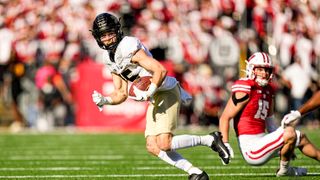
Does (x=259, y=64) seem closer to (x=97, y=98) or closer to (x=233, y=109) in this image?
(x=233, y=109)

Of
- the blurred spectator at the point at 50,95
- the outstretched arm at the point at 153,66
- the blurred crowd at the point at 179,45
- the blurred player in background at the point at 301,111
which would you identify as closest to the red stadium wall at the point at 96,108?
the blurred spectator at the point at 50,95

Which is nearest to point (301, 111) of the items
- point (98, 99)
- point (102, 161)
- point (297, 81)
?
point (98, 99)

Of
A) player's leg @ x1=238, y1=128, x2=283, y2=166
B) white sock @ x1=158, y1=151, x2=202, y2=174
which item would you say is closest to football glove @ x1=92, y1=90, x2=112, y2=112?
white sock @ x1=158, y1=151, x2=202, y2=174

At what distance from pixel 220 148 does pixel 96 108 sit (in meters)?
8.45

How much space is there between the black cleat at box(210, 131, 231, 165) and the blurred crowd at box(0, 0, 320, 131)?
310 inches

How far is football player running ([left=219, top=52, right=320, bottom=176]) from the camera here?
6.99m

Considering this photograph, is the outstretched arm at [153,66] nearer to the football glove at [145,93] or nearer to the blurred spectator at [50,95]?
the football glove at [145,93]

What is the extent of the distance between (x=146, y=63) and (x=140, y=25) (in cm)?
913

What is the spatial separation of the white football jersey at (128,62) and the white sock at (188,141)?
45 centimetres

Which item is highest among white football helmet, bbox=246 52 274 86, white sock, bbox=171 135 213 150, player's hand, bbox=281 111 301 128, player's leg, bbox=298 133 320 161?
white football helmet, bbox=246 52 274 86

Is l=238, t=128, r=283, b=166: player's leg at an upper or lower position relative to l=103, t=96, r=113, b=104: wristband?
lower

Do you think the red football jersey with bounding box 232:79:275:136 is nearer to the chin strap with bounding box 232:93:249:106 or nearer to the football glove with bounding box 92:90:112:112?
the chin strap with bounding box 232:93:249:106

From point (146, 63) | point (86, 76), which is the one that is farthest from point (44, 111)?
point (146, 63)

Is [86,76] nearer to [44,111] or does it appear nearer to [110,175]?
[44,111]
